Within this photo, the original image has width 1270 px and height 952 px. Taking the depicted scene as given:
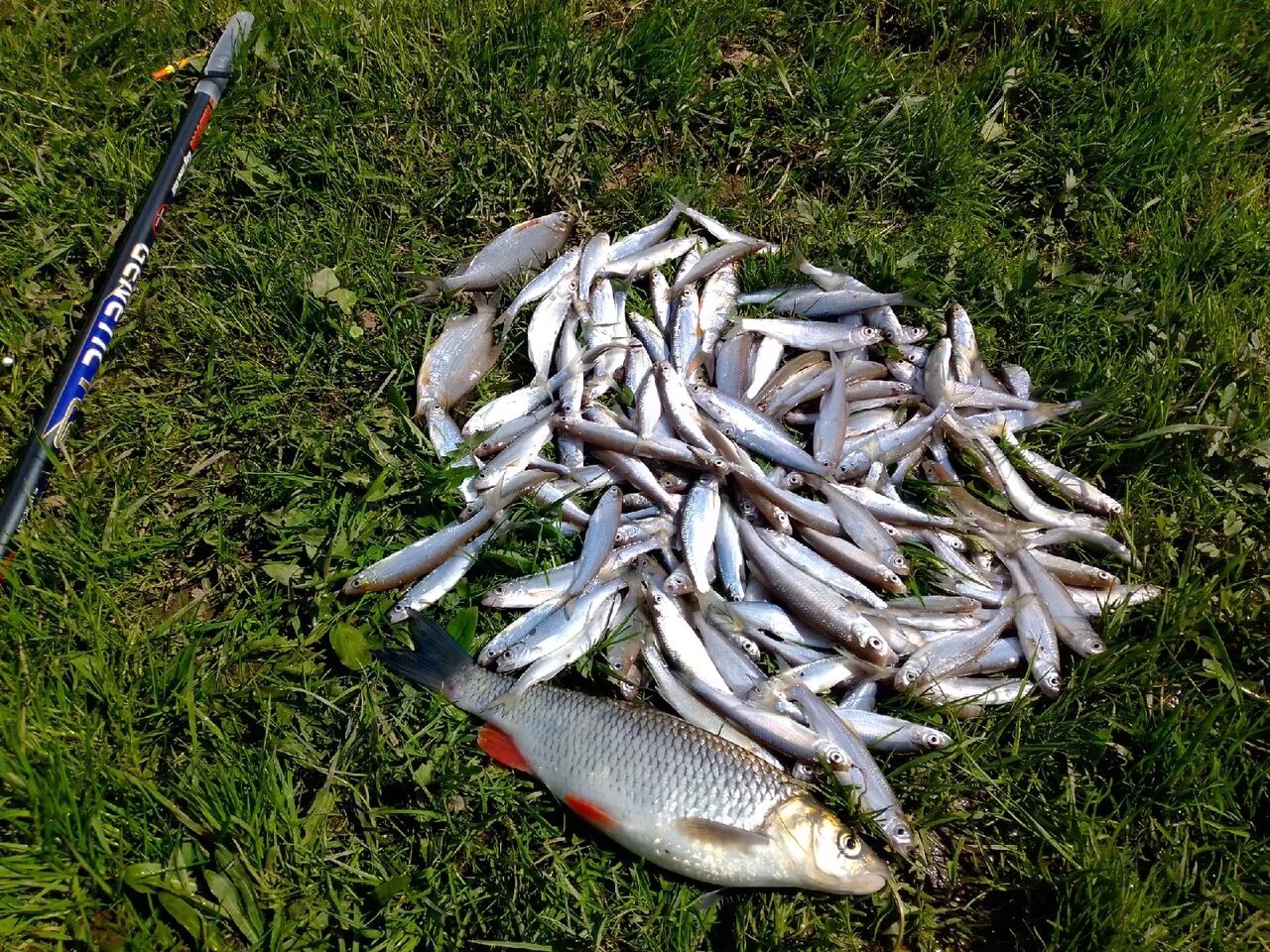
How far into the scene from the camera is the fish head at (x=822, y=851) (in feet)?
7.44

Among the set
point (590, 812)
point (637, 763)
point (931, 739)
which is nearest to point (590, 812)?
point (590, 812)

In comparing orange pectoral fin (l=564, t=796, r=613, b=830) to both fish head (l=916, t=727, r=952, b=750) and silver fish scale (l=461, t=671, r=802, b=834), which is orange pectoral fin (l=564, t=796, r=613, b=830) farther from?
fish head (l=916, t=727, r=952, b=750)

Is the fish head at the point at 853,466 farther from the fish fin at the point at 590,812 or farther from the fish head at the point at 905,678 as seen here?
the fish fin at the point at 590,812

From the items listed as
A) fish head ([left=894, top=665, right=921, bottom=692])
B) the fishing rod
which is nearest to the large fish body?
fish head ([left=894, top=665, right=921, bottom=692])

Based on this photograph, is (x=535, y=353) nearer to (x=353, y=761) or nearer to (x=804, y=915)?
(x=353, y=761)

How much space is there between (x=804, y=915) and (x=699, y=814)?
43 centimetres

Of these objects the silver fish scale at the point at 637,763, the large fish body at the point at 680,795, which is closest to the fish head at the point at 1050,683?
the large fish body at the point at 680,795

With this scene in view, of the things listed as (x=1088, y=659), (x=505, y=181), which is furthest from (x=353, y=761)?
(x=505, y=181)

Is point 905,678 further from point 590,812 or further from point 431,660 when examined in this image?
point 431,660

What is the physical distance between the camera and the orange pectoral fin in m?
2.34

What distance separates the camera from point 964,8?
4332 mm

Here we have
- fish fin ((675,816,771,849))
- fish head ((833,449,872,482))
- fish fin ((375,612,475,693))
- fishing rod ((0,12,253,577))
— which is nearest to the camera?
fish fin ((675,816,771,849))

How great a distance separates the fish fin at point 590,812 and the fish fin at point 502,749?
163 millimetres

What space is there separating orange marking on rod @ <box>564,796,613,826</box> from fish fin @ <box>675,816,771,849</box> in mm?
200
